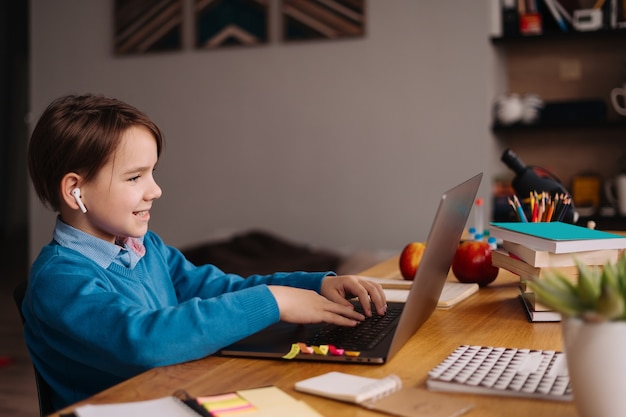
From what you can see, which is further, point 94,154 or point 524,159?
point 524,159

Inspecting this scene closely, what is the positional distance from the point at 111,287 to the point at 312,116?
2972 millimetres

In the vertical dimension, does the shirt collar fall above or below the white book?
above

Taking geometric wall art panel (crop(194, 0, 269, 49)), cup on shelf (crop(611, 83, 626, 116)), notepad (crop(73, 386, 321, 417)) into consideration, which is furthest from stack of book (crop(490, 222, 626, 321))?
geometric wall art panel (crop(194, 0, 269, 49))

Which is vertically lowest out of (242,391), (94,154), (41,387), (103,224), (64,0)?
(41,387)

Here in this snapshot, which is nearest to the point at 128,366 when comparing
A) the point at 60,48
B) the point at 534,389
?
the point at 534,389

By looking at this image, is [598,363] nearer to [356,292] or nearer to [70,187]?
[356,292]

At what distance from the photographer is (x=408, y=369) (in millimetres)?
905

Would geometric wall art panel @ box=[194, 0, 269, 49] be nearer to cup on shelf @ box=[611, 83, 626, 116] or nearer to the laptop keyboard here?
cup on shelf @ box=[611, 83, 626, 116]

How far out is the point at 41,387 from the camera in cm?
111

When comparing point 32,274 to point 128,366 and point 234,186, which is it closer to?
point 128,366

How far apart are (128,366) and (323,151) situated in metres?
3.07

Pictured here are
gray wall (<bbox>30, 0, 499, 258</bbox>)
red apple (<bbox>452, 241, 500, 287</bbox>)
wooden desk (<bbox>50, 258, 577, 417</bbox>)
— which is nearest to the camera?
wooden desk (<bbox>50, 258, 577, 417</bbox>)

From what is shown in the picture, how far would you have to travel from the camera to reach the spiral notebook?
732 millimetres

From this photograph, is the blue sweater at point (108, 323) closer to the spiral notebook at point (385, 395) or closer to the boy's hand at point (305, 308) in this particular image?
the boy's hand at point (305, 308)
